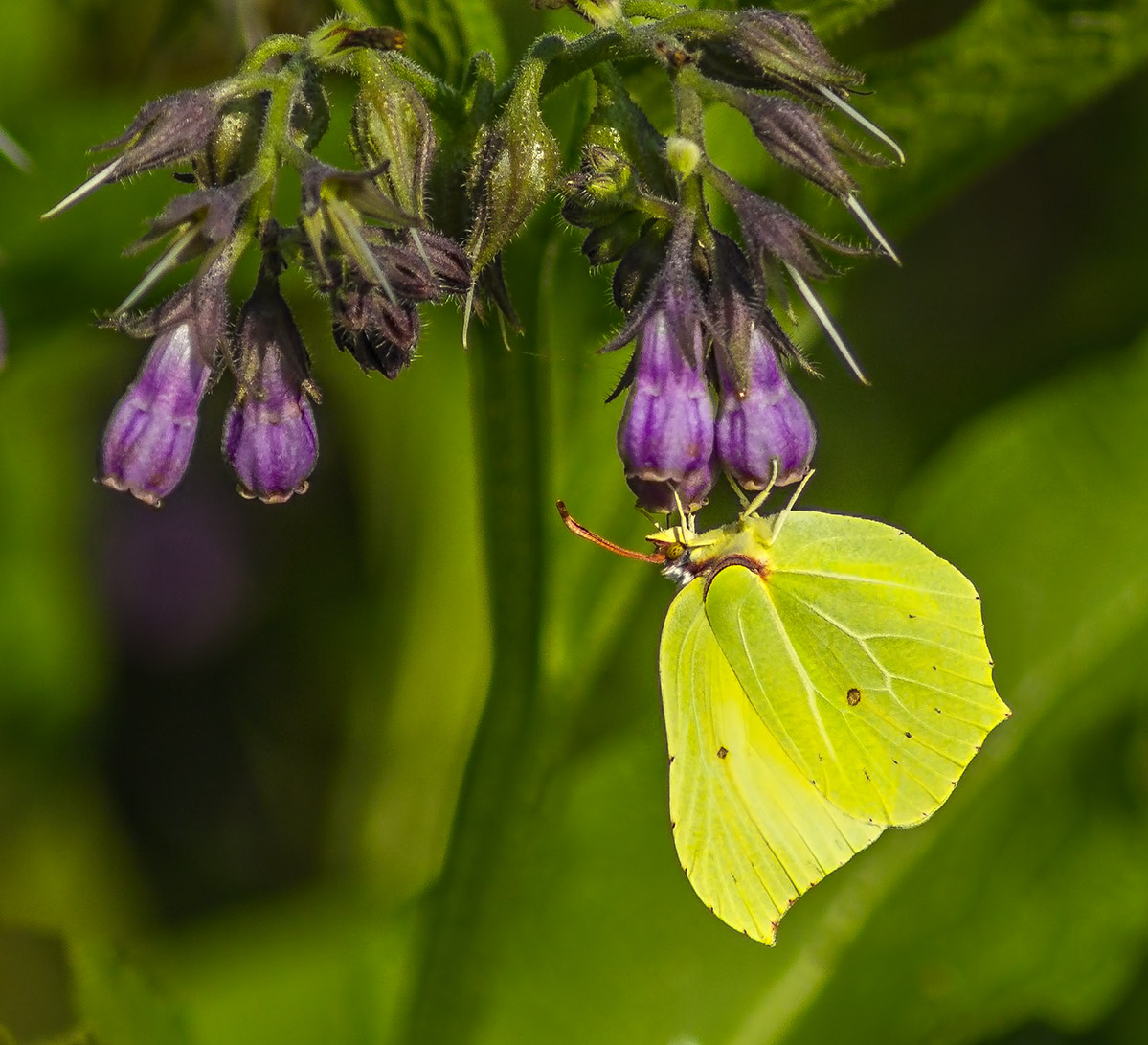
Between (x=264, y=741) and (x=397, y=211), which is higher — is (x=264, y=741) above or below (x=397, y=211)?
below

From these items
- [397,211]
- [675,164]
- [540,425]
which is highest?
[397,211]

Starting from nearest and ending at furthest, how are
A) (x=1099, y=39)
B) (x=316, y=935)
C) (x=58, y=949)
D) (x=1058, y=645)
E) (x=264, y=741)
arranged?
(x=1099, y=39) → (x=1058, y=645) → (x=58, y=949) → (x=316, y=935) → (x=264, y=741)

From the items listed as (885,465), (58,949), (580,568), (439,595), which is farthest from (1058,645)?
(58,949)

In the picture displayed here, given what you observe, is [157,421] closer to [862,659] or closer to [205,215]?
[205,215]

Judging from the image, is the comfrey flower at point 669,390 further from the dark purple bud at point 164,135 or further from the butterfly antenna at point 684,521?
the dark purple bud at point 164,135

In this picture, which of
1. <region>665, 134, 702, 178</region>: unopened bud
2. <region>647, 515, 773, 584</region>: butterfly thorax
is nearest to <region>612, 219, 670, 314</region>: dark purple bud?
<region>665, 134, 702, 178</region>: unopened bud

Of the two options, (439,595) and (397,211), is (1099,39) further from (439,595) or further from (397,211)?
(439,595)

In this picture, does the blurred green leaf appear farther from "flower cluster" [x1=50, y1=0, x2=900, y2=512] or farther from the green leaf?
the green leaf
